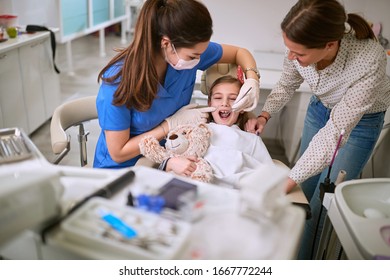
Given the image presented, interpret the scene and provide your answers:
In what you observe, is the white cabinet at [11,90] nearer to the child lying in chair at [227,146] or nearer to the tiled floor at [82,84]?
the tiled floor at [82,84]

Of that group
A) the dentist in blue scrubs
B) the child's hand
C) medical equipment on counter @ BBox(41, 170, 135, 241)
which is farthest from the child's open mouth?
medical equipment on counter @ BBox(41, 170, 135, 241)

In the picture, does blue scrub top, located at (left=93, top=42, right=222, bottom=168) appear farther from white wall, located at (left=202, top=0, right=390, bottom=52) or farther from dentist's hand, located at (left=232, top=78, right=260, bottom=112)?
white wall, located at (left=202, top=0, right=390, bottom=52)

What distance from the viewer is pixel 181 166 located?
1.34 metres

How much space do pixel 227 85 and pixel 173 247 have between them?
1156 mm

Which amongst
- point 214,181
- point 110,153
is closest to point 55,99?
point 110,153

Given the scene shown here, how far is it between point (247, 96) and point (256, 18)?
57.3 inches

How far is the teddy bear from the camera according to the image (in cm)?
136

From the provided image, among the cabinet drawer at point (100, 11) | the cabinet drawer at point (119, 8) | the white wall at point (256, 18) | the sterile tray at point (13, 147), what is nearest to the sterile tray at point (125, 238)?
the sterile tray at point (13, 147)

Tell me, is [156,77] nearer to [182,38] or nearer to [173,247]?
[182,38]

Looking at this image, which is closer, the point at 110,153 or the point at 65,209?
the point at 65,209

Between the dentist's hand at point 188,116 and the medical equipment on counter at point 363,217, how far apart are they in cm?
70

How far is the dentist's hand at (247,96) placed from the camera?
61.4 inches

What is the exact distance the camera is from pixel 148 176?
868mm

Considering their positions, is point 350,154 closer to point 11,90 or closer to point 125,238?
point 125,238
